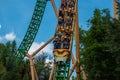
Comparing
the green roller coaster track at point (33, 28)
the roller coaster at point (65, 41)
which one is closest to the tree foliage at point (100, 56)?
the roller coaster at point (65, 41)

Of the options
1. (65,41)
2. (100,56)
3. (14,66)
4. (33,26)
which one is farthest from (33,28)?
(14,66)

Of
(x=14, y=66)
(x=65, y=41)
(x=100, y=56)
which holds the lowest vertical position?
(x=100, y=56)

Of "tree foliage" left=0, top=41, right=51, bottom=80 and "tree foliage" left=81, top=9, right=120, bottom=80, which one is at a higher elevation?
"tree foliage" left=0, top=41, right=51, bottom=80

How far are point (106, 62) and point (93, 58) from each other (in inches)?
27.4

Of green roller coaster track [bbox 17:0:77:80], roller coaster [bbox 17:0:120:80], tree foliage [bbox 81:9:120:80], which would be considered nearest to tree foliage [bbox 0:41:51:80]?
green roller coaster track [bbox 17:0:77:80]

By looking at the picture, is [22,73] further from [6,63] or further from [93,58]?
[93,58]

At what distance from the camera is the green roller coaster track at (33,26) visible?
2371 centimetres

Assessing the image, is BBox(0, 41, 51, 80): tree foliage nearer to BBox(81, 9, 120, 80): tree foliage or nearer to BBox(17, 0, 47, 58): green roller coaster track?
BBox(17, 0, 47, 58): green roller coaster track

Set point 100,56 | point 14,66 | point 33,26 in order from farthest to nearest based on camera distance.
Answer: point 14,66, point 33,26, point 100,56

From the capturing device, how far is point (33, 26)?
23.9 metres

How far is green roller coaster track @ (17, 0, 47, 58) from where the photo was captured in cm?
2371

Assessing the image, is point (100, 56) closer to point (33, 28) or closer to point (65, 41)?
point (65, 41)

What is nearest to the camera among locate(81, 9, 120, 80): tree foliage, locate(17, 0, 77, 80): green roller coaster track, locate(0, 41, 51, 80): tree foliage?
locate(81, 9, 120, 80): tree foliage

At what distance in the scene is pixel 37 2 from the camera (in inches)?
938
